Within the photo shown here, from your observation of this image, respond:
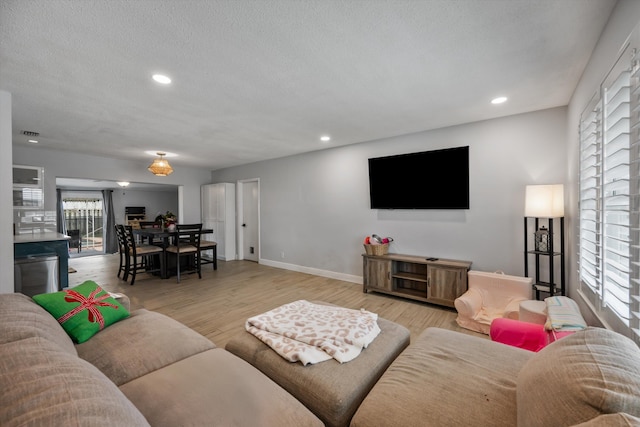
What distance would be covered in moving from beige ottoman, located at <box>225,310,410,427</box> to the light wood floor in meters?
1.20

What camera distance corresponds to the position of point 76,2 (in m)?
1.44

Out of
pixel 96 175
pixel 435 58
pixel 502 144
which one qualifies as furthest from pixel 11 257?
pixel 502 144

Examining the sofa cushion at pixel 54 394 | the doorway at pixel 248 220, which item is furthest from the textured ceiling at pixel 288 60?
the doorway at pixel 248 220

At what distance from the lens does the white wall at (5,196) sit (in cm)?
253

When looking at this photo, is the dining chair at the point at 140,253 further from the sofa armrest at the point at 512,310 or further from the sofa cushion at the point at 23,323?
the sofa armrest at the point at 512,310

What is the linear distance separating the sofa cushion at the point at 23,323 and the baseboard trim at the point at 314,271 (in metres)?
3.85

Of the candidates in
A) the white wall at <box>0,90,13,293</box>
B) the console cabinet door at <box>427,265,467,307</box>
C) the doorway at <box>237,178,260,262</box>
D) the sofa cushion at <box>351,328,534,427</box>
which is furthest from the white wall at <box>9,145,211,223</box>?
the sofa cushion at <box>351,328,534,427</box>

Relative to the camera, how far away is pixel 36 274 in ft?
10.9

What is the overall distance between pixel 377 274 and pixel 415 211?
1.09m

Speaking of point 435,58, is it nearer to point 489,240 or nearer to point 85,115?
point 489,240

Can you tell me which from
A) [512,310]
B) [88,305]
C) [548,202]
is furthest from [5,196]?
[548,202]

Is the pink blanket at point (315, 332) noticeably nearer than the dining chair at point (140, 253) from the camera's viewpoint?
Yes

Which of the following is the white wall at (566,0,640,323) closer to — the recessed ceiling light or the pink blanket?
the pink blanket

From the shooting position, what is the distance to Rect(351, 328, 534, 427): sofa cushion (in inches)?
42.6
